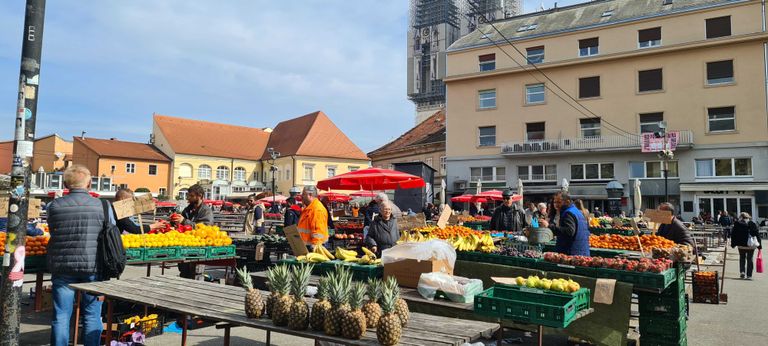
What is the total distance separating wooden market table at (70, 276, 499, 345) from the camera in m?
3.18

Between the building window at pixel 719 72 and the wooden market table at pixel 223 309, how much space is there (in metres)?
35.3

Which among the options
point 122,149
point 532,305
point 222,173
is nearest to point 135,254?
point 532,305

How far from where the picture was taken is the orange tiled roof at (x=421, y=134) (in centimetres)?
5228

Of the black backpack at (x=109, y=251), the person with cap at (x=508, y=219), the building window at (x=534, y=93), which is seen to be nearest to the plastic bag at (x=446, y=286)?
the black backpack at (x=109, y=251)

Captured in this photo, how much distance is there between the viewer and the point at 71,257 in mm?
4879

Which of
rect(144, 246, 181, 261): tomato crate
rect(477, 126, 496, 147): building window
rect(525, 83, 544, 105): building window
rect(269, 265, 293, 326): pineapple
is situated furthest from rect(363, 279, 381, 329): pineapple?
rect(477, 126, 496, 147): building window

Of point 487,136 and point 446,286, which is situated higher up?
point 487,136

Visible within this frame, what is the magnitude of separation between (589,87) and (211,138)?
45.9 meters

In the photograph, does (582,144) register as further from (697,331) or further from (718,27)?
(697,331)

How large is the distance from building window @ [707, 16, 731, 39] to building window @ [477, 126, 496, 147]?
49.6 ft

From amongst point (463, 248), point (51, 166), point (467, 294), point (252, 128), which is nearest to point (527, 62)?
point (463, 248)

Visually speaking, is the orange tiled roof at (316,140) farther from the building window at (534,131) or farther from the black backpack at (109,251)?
the black backpack at (109,251)

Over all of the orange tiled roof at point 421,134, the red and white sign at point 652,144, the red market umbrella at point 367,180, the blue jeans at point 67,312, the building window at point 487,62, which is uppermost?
the building window at point 487,62

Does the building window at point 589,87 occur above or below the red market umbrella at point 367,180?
above
